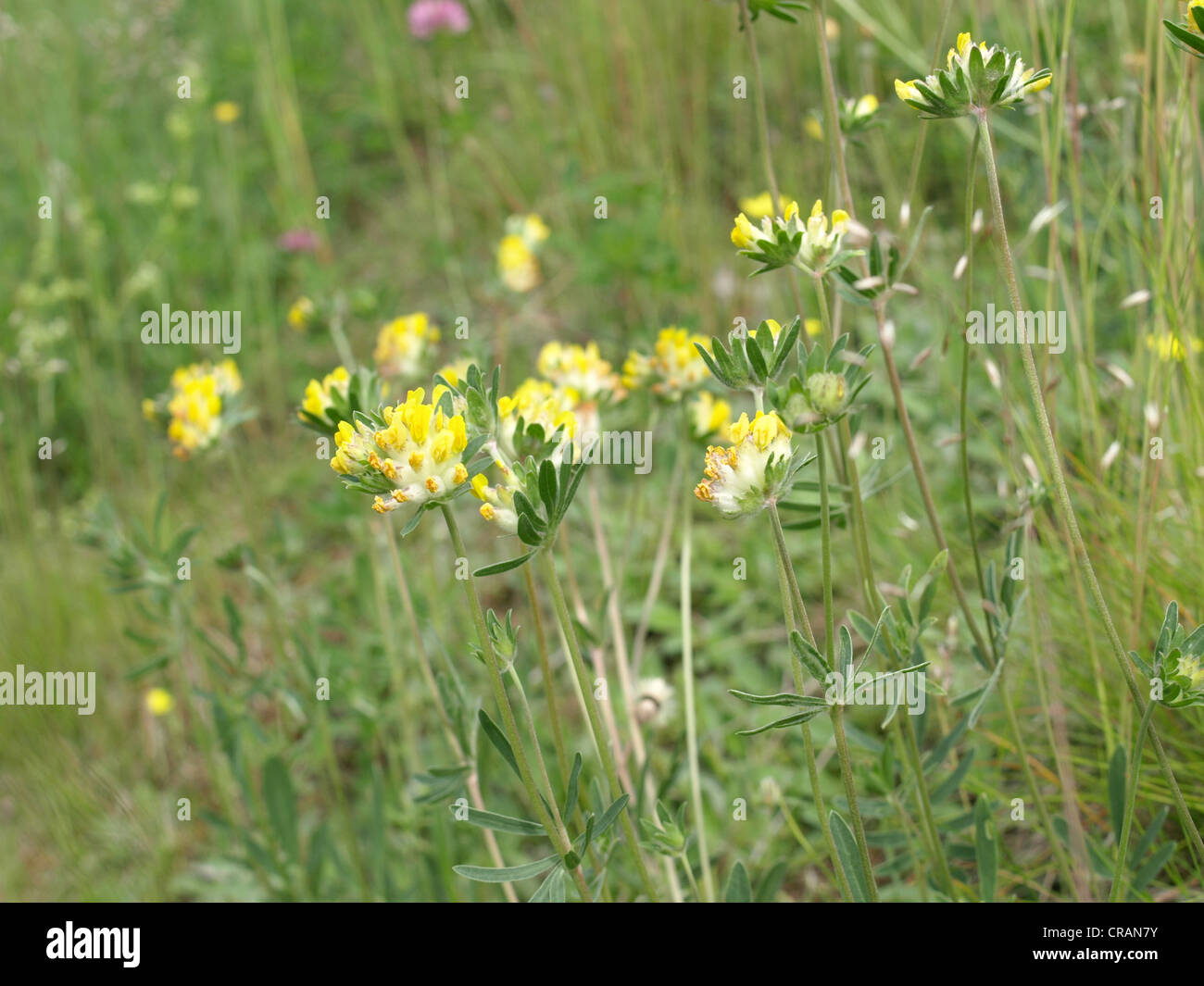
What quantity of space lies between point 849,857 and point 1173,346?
65cm

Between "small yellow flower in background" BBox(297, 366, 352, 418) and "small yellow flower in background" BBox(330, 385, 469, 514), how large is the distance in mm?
270

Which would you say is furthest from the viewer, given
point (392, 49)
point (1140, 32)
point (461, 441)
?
point (392, 49)

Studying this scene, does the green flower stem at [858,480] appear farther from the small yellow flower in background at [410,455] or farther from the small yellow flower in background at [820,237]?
the small yellow flower in background at [410,455]

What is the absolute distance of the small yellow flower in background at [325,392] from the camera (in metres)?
1.09

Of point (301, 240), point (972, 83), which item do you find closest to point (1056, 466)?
point (972, 83)

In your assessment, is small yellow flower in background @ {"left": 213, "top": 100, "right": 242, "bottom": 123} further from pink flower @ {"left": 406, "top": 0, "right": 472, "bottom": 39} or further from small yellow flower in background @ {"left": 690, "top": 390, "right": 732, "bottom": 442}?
small yellow flower in background @ {"left": 690, "top": 390, "right": 732, "bottom": 442}

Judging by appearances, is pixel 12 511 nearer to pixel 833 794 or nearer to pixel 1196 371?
pixel 833 794

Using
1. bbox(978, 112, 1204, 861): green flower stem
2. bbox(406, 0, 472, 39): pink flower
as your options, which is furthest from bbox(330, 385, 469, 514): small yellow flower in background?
bbox(406, 0, 472, 39): pink flower

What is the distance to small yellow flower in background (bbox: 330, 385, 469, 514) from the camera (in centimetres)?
81

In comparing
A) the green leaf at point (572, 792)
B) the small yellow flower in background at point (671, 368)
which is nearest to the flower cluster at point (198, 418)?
the small yellow flower in background at point (671, 368)
